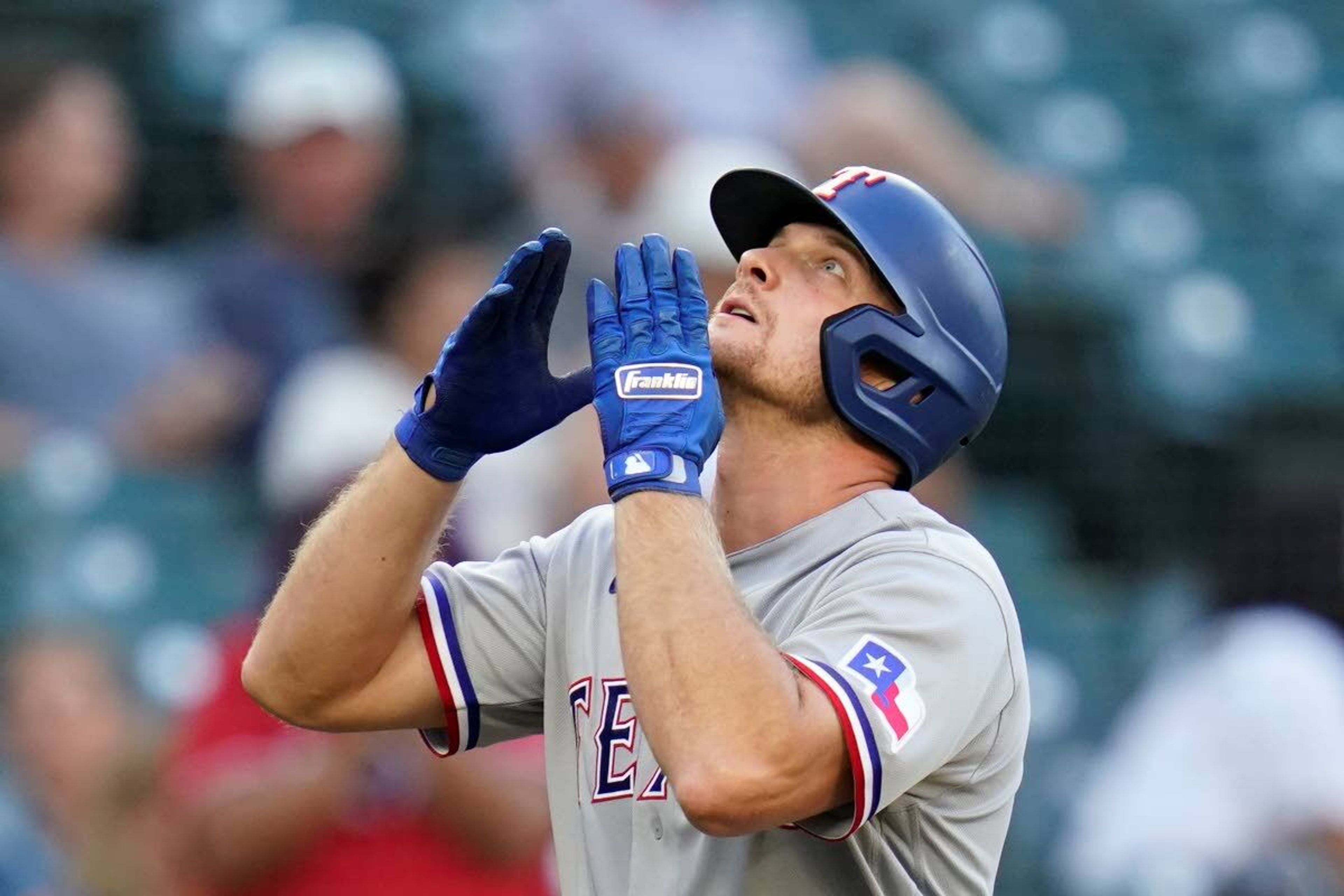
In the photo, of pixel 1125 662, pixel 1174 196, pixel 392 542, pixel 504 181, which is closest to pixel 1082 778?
pixel 1125 662

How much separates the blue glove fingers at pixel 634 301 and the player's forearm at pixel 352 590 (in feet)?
1.24

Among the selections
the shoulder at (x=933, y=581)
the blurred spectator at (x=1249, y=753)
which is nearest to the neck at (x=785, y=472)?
the shoulder at (x=933, y=581)

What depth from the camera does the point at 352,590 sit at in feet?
8.61

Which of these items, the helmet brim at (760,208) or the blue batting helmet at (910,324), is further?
the helmet brim at (760,208)

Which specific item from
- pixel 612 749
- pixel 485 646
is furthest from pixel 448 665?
Answer: pixel 612 749

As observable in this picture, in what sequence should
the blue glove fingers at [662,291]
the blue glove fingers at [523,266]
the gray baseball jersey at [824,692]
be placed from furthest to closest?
the blue glove fingers at [523,266] < the blue glove fingers at [662,291] < the gray baseball jersey at [824,692]

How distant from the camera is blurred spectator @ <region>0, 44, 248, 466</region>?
5449 millimetres

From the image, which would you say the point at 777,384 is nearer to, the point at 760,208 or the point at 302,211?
the point at 760,208

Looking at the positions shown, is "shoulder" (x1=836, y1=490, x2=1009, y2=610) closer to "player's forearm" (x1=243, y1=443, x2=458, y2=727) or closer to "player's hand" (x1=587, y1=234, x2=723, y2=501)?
"player's hand" (x1=587, y1=234, x2=723, y2=501)

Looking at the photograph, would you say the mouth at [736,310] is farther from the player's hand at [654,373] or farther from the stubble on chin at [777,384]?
the player's hand at [654,373]

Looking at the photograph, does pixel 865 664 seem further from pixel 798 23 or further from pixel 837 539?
pixel 798 23

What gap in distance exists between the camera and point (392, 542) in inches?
104

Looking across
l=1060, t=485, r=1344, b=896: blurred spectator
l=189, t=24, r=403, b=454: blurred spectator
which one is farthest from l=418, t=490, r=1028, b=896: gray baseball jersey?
l=189, t=24, r=403, b=454: blurred spectator

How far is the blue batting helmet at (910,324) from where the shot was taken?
8.58ft
